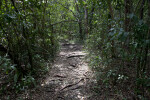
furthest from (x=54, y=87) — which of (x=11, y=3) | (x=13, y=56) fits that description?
(x=11, y=3)

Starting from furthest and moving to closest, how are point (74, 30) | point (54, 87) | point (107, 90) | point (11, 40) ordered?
point (74, 30)
point (54, 87)
point (11, 40)
point (107, 90)

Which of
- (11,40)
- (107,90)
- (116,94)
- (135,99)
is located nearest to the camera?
(135,99)

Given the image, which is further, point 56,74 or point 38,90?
point 56,74

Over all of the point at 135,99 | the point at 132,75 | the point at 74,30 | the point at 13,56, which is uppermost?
the point at 74,30

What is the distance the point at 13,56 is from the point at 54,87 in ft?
5.41

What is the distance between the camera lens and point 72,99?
2.94 m

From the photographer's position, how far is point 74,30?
55.2ft

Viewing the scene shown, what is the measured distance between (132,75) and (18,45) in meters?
3.84

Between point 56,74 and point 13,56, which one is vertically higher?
point 13,56

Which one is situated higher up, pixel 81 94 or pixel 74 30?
pixel 74 30

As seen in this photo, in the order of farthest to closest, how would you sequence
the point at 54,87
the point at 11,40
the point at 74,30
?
the point at 74,30 → the point at 54,87 → the point at 11,40

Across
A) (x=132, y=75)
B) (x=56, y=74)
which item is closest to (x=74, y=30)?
(x=56, y=74)

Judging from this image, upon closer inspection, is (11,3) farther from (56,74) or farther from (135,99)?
(135,99)

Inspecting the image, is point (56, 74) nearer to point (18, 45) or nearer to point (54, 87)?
point (54, 87)
